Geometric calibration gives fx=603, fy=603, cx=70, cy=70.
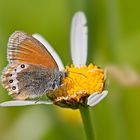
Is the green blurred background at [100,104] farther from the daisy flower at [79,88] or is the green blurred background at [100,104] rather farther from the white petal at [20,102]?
the white petal at [20,102]

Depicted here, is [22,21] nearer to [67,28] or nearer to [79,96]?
[67,28]

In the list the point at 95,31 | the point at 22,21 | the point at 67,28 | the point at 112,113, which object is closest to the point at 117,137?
the point at 112,113

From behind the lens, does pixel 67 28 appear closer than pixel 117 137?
No

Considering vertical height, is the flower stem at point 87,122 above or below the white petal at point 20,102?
below

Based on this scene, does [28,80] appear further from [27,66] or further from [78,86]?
[78,86]

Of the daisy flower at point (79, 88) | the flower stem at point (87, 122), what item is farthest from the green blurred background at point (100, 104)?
the flower stem at point (87, 122)

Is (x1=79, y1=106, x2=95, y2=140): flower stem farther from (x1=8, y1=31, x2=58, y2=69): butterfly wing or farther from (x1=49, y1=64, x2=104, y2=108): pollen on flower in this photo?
(x1=8, y1=31, x2=58, y2=69): butterfly wing

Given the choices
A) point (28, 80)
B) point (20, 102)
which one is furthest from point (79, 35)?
point (20, 102)
